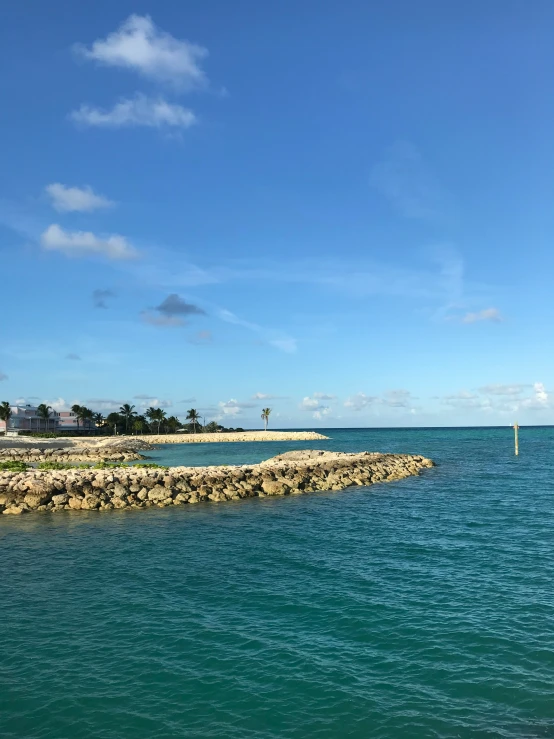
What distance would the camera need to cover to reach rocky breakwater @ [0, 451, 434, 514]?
34.7 m

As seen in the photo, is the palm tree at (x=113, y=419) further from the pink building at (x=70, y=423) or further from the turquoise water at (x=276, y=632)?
the turquoise water at (x=276, y=632)

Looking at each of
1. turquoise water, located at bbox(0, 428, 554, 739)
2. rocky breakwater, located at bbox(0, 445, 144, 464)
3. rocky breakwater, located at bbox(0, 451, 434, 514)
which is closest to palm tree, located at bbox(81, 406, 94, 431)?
rocky breakwater, located at bbox(0, 445, 144, 464)

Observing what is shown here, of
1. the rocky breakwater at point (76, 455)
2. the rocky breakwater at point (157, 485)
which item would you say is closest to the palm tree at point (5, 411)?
the rocky breakwater at point (76, 455)

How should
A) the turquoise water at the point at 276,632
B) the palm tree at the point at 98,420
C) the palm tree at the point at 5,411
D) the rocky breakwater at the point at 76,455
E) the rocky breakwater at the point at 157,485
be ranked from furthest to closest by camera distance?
1. the palm tree at the point at 98,420
2. the palm tree at the point at 5,411
3. the rocky breakwater at the point at 76,455
4. the rocky breakwater at the point at 157,485
5. the turquoise water at the point at 276,632

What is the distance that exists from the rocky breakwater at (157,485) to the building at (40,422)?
430ft

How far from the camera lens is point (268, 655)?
1324 cm

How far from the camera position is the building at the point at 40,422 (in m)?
169

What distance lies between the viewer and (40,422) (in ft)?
589

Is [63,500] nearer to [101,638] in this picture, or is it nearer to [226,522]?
[226,522]

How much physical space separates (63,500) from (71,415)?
6640 inches

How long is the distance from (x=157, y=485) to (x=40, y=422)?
15662 cm

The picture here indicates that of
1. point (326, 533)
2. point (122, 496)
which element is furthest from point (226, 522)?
point (122, 496)

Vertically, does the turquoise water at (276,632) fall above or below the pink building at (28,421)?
below

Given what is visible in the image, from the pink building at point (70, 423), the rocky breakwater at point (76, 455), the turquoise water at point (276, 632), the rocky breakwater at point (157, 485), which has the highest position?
the pink building at point (70, 423)
